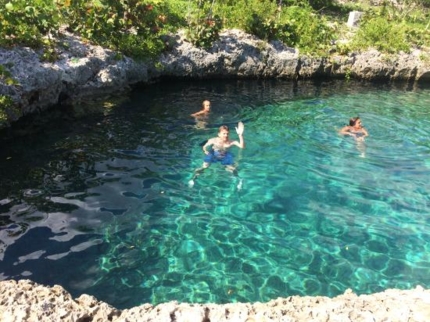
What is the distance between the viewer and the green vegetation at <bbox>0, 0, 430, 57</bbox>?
43.8 feet

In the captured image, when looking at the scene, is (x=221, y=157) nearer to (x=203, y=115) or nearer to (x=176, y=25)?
(x=203, y=115)

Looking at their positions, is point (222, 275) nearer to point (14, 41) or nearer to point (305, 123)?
point (305, 123)

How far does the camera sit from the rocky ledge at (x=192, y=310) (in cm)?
422

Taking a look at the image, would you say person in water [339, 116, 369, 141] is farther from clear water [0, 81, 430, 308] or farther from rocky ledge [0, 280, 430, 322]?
rocky ledge [0, 280, 430, 322]

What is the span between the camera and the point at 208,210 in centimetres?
852

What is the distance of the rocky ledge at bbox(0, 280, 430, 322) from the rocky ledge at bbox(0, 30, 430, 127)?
25.8 ft

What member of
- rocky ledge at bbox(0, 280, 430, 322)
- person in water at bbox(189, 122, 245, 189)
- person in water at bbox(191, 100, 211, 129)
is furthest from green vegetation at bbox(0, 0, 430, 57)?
rocky ledge at bbox(0, 280, 430, 322)

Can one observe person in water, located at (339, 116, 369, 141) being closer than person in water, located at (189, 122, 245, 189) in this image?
No

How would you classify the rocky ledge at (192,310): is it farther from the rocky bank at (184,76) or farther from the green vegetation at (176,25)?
the green vegetation at (176,25)

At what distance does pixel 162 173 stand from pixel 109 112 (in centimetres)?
472

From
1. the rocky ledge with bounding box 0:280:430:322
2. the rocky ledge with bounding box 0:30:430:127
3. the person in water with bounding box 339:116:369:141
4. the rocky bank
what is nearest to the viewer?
the rocky ledge with bounding box 0:280:430:322


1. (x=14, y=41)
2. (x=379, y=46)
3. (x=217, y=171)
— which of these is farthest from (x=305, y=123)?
(x=379, y=46)

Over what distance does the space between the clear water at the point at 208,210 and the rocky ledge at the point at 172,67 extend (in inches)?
49.0

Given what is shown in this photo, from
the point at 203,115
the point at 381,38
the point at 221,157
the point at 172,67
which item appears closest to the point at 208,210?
the point at 221,157
